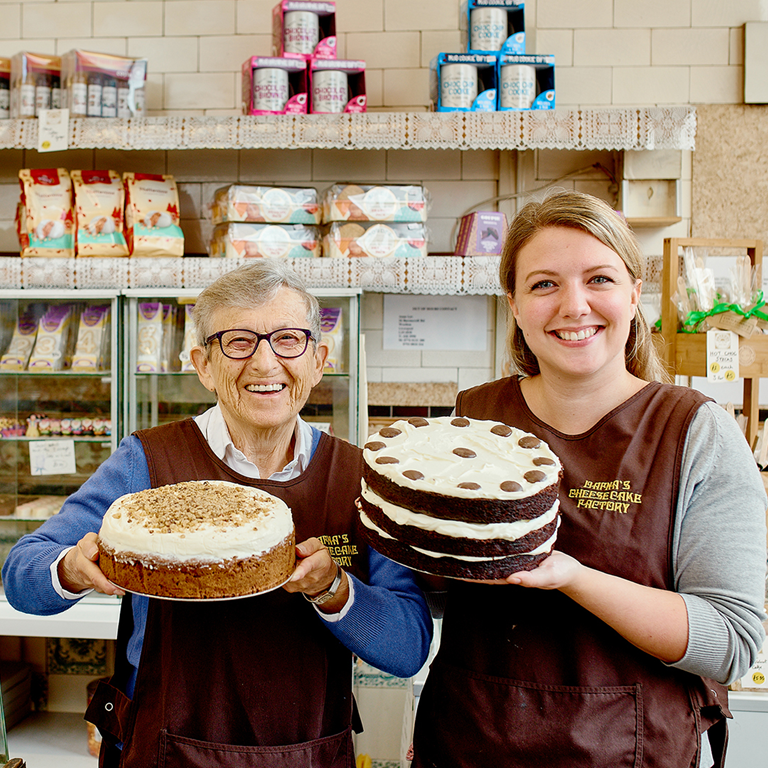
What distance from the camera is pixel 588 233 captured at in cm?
123

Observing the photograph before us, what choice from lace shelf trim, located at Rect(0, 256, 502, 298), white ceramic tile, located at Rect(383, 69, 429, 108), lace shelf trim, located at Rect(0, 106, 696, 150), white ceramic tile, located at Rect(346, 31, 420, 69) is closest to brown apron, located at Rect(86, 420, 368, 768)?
lace shelf trim, located at Rect(0, 256, 502, 298)

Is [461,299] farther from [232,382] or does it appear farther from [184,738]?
[184,738]

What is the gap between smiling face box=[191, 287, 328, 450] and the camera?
139 centimetres

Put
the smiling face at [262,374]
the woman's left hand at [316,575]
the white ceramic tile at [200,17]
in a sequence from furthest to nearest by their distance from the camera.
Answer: the white ceramic tile at [200,17] → the smiling face at [262,374] → the woman's left hand at [316,575]

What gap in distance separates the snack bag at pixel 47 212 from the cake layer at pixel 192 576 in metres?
2.28

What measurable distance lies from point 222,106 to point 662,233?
7.30ft

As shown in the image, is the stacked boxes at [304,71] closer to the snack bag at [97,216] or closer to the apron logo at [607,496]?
the snack bag at [97,216]

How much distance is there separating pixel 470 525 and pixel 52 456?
101 inches

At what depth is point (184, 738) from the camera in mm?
1254

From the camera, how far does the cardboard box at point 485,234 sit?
2.97 meters

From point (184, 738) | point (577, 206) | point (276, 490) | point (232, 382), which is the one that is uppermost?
point (577, 206)

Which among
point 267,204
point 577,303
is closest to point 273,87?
point 267,204

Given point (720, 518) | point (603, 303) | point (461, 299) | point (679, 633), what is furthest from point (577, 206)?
point (461, 299)

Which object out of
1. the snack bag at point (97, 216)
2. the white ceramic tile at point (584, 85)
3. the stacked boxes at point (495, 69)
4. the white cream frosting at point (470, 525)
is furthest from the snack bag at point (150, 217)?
the white cream frosting at point (470, 525)
